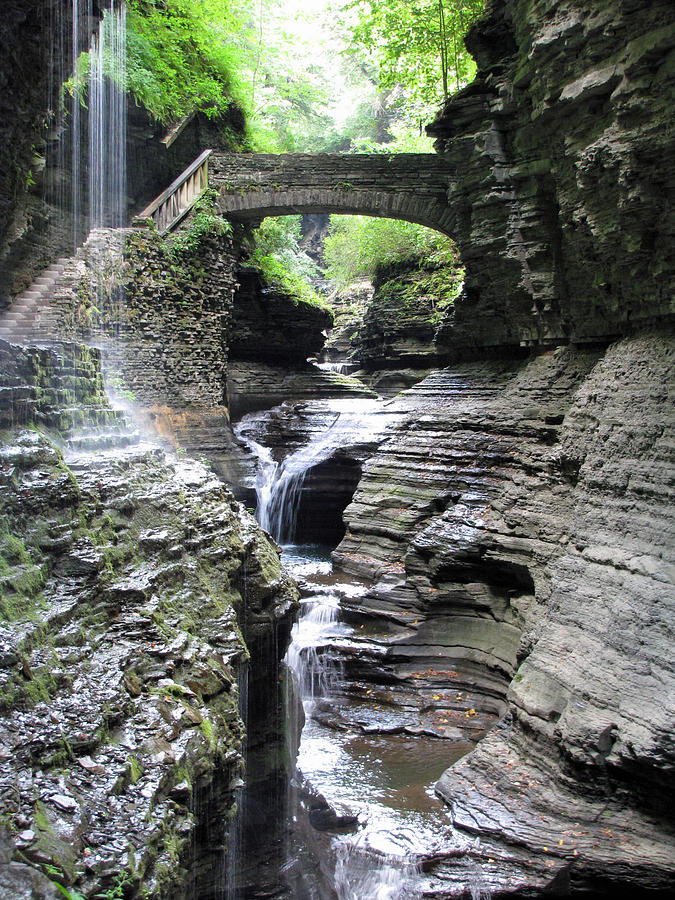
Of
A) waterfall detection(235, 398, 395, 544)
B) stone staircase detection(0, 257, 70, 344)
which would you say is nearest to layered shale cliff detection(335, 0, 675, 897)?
waterfall detection(235, 398, 395, 544)

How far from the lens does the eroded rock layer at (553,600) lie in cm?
485

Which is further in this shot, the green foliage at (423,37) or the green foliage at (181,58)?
the green foliage at (423,37)

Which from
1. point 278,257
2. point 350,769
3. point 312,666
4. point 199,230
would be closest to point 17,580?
point 350,769

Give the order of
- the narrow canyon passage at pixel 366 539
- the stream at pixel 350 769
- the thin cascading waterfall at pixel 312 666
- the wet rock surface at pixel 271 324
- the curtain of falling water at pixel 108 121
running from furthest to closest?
the wet rock surface at pixel 271 324 → the curtain of falling water at pixel 108 121 → the thin cascading waterfall at pixel 312 666 → the stream at pixel 350 769 → the narrow canyon passage at pixel 366 539

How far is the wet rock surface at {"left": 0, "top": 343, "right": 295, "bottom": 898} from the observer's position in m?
2.81

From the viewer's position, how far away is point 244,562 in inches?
235

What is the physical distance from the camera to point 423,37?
16.6m

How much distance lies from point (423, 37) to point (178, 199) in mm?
8134

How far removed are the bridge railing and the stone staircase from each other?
296 centimetres

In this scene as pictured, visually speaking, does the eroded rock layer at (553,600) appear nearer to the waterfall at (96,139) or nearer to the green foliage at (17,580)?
the green foliage at (17,580)

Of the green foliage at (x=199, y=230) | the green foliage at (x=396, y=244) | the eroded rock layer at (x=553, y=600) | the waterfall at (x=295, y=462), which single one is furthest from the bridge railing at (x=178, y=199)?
the eroded rock layer at (x=553, y=600)

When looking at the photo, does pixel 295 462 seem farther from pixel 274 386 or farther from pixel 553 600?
pixel 553 600

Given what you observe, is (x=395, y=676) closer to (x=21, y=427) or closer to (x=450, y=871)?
(x=450, y=871)

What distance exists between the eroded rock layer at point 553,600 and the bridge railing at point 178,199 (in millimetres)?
8504
